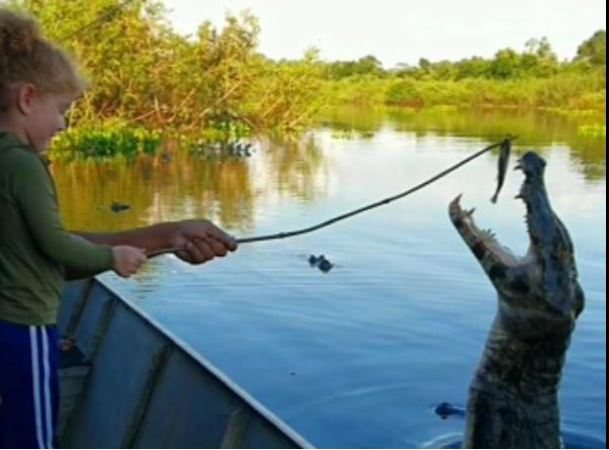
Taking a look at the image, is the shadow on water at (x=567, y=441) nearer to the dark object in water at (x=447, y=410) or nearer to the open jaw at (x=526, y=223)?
the dark object in water at (x=447, y=410)

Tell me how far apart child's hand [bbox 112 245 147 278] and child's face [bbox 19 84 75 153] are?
0.70 ft

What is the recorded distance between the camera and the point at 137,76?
26.1 meters

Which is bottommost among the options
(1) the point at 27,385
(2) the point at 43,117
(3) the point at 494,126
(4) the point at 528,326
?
(3) the point at 494,126

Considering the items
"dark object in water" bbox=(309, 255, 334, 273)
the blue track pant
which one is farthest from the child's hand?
"dark object in water" bbox=(309, 255, 334, 273)

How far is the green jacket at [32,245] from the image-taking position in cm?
160

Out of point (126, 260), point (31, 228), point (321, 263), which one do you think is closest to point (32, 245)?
point (31, 228)

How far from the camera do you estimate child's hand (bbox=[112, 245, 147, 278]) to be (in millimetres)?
1712

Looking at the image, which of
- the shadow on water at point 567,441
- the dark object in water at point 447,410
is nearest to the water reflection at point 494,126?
the dark object in water at point 447,410

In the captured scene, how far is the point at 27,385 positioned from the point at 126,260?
11.0 inches

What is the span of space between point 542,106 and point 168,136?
19.9 meters

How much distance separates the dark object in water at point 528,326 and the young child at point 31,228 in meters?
1.39

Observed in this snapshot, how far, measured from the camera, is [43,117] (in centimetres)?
170

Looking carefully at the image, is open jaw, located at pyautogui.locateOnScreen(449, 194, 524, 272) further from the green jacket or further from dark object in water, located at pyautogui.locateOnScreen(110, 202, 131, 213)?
dark object in water, located at pyautogui.locateOnScreen(110, 202, 131, 213)

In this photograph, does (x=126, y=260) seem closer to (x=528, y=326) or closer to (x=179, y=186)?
(x=528, y=326)
